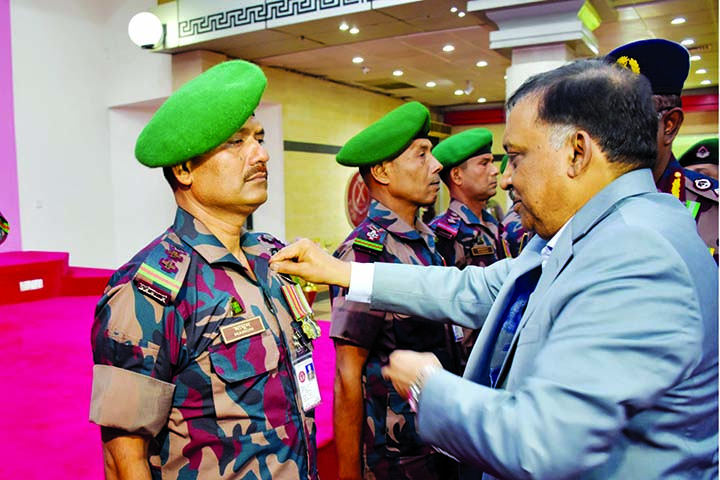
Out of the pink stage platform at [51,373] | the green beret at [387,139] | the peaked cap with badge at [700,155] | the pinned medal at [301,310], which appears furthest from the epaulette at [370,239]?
the peaked cap with badge at [700,155]

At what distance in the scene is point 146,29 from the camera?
20.7 feet

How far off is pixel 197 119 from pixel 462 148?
2.49m

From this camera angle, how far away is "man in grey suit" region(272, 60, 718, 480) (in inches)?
31.9

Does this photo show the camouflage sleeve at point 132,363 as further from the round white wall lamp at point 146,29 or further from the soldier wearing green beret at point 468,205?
the round white wall lamp at point 146,29

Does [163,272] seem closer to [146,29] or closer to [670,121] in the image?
[670,121]

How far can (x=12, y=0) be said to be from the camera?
6969 millimetres

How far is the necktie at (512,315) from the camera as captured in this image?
1163mm

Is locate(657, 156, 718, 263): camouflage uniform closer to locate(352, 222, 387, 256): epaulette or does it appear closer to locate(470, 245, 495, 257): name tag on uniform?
locate(470, 245, 495, 257): name tag on uniform

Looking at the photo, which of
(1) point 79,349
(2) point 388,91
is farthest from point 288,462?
(2) point 388,91

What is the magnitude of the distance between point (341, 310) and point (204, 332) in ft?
2.02

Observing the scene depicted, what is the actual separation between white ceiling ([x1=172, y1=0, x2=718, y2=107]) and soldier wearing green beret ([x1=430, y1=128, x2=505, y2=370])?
1840 millimetres

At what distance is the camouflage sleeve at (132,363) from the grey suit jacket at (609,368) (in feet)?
1.73

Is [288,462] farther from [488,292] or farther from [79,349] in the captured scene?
[79,349]

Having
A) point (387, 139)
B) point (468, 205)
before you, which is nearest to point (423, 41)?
point (468, 205)
